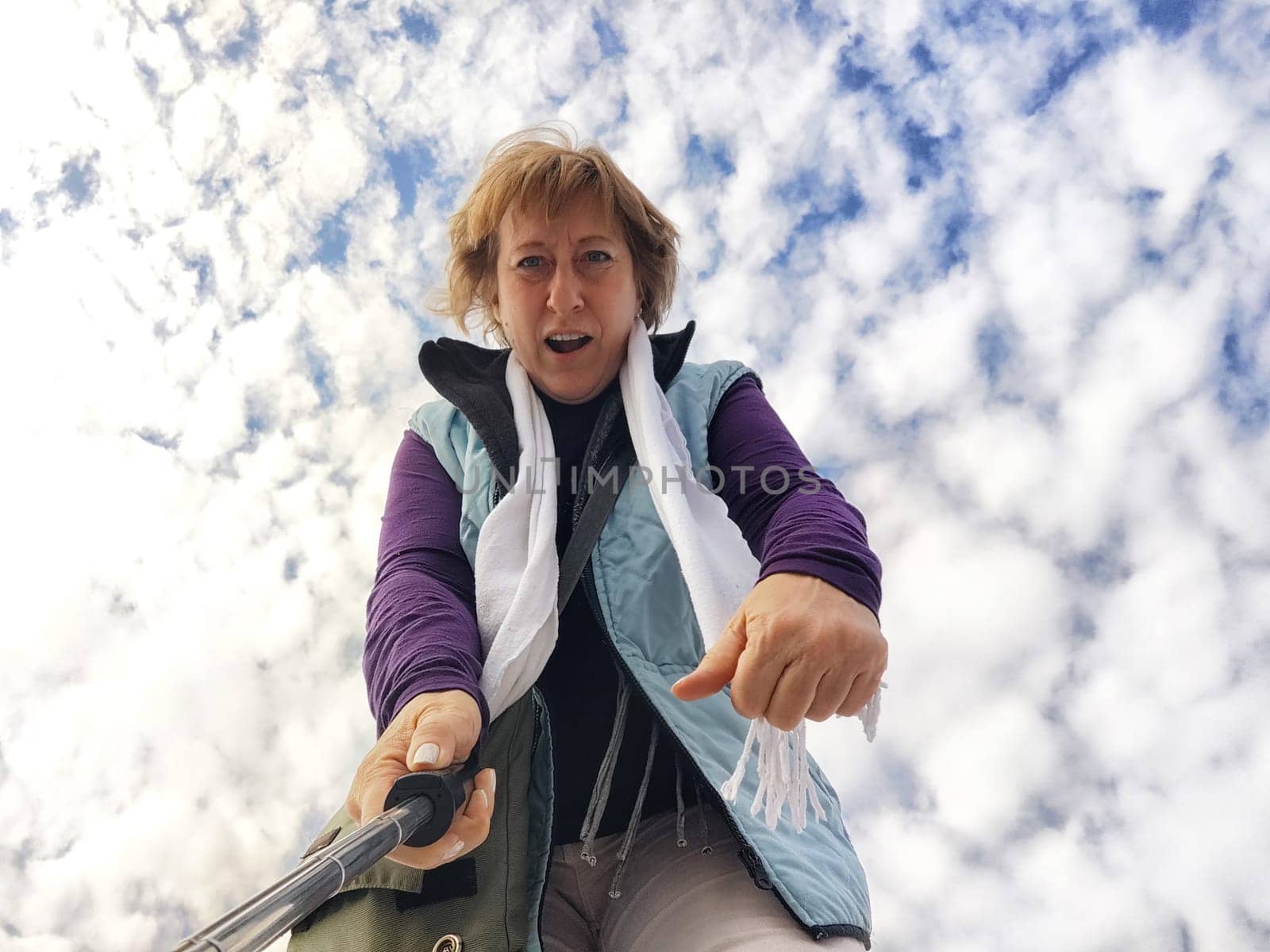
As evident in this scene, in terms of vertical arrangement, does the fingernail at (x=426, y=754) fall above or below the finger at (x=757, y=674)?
above

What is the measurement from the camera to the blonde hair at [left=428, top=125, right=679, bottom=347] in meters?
1.90

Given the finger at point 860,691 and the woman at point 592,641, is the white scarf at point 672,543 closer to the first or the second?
the woman at point 592,641

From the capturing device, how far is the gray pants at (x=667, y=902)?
1336mm

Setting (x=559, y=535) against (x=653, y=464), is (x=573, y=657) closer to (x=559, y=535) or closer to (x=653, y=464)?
(x=559, y=535)

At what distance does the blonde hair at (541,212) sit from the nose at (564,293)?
0.47 ft

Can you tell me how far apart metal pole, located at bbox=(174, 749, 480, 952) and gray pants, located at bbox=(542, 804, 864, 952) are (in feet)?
1.34

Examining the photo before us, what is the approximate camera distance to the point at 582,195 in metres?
1.91

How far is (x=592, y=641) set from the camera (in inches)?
66.0

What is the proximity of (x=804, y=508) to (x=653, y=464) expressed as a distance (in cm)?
37

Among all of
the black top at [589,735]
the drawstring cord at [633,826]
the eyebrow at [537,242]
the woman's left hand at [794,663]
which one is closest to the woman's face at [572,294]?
the eyebrow at [537,242]

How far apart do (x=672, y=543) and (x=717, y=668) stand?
1.88 feet

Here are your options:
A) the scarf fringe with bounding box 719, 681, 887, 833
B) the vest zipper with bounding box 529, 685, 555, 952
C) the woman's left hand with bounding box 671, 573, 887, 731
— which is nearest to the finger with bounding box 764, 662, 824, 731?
the woman's left hand with bounding box 671, 573, 887, 731

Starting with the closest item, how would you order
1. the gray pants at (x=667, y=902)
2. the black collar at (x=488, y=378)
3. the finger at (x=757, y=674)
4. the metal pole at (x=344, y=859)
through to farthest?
the metal pole at (x=344, y=859) → the finger at (x=757, y=674) → the gray pants at (x=667, y=902) → the black collar at (x=488, y=378)

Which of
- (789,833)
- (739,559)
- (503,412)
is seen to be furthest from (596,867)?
(503,412)
